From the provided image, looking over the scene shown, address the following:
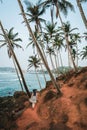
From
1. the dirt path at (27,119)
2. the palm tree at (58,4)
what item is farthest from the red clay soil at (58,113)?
the palm tree at (58,4)

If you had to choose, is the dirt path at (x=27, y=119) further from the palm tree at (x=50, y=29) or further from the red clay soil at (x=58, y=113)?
the palm tree at (x=50, y=29)

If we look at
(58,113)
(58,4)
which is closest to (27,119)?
(58,113)

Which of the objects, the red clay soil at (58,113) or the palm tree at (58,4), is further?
the palm tree at (58,4)

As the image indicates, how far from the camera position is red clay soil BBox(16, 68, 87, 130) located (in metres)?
13.0

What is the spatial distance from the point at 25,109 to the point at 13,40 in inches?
796

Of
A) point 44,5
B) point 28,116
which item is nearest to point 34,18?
point 44,5

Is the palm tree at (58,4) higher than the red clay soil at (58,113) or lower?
Result: higher

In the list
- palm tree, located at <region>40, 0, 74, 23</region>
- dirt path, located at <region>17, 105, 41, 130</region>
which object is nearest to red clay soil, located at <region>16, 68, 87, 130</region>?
dirt path, located at <region>17, 105, 41, 130</region>

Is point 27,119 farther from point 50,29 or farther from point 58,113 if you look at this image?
point 50,29

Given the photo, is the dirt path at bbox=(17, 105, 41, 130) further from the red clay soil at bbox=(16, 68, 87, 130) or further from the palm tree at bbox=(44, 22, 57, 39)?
the palm tree at bbox=(44, 22, 57, 39)

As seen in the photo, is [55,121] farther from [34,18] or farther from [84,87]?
[34,18]

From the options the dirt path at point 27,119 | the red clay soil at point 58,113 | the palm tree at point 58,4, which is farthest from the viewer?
the palm tree at point 58,4

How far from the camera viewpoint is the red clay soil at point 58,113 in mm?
12999

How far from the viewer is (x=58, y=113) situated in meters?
14.6
